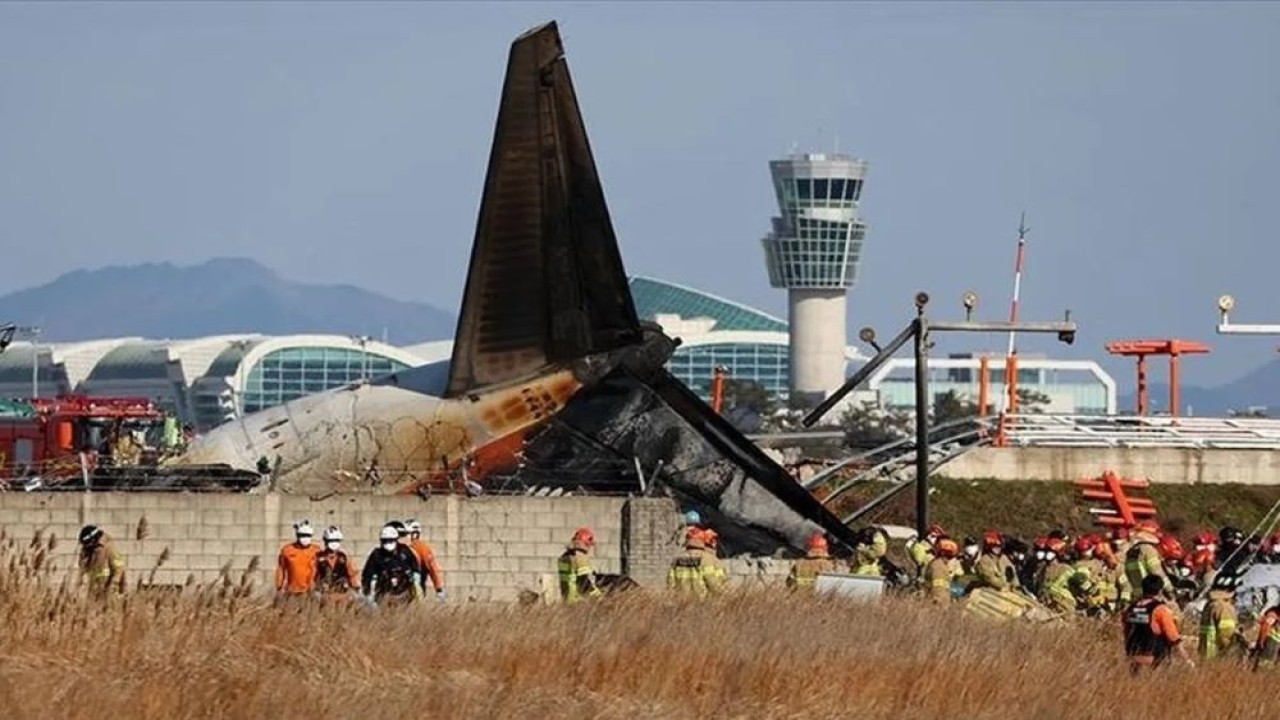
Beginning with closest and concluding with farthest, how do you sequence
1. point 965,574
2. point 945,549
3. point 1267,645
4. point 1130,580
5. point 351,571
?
point 1267,645
point 351,571
point 1130,580
point 945,549
point 965,574

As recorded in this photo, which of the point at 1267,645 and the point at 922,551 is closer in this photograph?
the point at 1267,645

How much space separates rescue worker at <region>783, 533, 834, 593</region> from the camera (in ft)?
116

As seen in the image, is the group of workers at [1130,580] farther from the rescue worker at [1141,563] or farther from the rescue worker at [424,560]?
the rescue worker at [424,560]

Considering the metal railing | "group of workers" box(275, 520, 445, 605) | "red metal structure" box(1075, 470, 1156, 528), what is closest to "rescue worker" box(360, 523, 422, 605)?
"group of workers" box(275, 520, 445, 605)

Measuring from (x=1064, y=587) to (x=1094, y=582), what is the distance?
2.07 ft

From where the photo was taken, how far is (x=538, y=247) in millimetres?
43625

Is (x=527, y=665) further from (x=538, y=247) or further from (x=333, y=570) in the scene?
(x=538, y=247)

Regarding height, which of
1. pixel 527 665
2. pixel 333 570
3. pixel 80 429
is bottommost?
pixel 527 665

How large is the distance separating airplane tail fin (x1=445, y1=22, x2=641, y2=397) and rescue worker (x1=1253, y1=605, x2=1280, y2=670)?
16.2 meters

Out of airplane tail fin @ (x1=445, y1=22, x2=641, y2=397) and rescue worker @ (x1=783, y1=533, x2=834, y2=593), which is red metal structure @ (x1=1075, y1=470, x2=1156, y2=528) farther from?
rescue worker @ (x1=783, y1=533, x2=834, y2=593)

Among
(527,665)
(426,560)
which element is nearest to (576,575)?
(426,560)

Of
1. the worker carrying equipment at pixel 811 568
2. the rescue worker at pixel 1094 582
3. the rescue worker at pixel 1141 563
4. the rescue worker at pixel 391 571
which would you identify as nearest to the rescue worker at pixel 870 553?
the worker carrying equipment at pixel 811 568

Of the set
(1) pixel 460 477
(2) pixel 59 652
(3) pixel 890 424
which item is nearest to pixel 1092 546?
(1) pixel 460 477

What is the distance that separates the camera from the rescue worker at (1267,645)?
1126 inches
